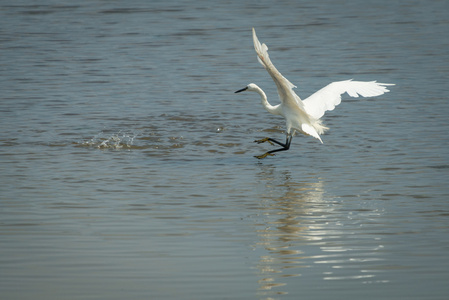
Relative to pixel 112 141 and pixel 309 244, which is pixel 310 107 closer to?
pixel 112 141

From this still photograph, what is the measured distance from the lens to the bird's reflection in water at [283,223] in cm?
595

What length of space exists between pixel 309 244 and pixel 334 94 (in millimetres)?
4988

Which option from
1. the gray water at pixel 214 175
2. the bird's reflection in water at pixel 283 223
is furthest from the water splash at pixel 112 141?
the bird's reflection in water at pixel 283 223

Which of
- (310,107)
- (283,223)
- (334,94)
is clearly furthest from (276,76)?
(283,223)

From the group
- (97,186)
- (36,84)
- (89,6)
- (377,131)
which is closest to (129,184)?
(97,186)

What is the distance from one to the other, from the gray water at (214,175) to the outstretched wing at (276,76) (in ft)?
2.69

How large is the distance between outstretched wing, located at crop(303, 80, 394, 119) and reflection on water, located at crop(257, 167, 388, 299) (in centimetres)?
225

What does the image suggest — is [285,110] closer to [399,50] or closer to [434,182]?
[434,182]

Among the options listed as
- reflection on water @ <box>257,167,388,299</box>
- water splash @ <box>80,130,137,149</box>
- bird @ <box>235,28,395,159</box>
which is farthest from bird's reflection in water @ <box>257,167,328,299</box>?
water splash @ <box>80,130,137,149</box>

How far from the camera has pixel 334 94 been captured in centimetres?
1136

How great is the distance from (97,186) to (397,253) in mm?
3686

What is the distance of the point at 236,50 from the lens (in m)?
21.5

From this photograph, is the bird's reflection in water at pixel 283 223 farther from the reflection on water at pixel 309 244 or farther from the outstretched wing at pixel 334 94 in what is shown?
the outstretched wing at pixel 334 94

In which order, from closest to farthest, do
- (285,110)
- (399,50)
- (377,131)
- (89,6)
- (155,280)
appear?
(155,280) < (285,110) < (377,131) < (399,50) < (89,6)
